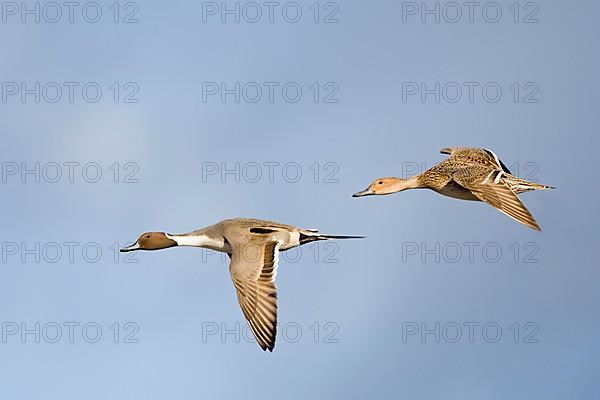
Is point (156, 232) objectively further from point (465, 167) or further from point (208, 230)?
point (465, 167)

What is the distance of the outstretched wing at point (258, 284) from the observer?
593 inches

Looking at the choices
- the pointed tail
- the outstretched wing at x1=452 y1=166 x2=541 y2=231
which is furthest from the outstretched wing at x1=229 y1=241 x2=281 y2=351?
the pointed tail

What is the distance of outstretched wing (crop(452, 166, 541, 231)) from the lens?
16562mm

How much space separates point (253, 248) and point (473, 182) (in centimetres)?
415

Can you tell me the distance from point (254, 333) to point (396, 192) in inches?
238

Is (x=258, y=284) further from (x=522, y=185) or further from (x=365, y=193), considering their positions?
(x=522, y=185)

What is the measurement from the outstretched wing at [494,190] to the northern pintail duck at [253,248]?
2.45 metres

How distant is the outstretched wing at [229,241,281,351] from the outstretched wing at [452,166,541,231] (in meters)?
3.48

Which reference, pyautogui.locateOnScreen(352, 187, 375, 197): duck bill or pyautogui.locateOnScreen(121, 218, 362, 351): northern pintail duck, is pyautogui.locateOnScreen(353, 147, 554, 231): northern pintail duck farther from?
pyautogui.locateOnScreen(121, 218, 362, 351): northern pintail duck

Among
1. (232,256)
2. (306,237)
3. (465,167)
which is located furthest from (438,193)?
(232,256)

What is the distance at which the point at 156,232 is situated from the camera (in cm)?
1855

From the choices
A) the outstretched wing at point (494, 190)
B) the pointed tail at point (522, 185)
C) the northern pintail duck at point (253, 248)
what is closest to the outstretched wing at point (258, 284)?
the northern pintail duck at point (253, 248)

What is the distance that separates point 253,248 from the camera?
53.7 feet

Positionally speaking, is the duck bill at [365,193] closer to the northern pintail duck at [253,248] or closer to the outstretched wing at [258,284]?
the northern pintail duck at [253,248]
